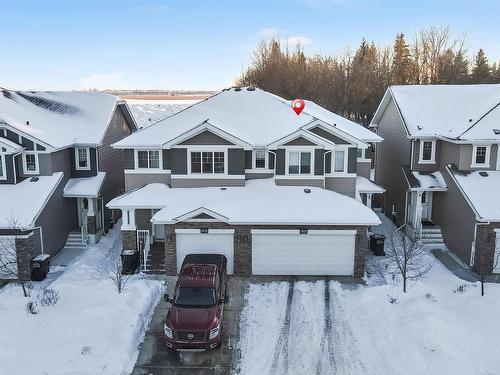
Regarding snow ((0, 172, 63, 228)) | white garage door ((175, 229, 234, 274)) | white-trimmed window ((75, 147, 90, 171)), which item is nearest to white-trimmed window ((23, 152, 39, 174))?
snow ((0, 172, 63, 228))

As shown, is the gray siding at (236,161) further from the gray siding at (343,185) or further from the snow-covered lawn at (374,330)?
the snow-covered lawn at (374,330)

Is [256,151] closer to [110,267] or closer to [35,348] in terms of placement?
[110,267]

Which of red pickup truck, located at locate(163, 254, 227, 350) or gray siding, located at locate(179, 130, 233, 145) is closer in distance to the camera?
red pickup truck, located at locate(163, 254, 227, 350)

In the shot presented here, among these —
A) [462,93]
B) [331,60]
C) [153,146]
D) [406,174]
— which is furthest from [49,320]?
[331,60]

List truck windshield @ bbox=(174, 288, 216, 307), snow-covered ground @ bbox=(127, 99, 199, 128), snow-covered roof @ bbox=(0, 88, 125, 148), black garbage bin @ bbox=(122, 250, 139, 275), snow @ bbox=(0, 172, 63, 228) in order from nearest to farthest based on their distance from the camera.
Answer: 1. truck windshield @ bbox=(174, 288, 216, 307)
2. snow @ bbox=(0, 172, 63, 228)
3. black garbage bin @ bbox=(122, 250, 139, 275)
4. snow-covered roof @ bbox=(0, 88, 125, 148)
5. snow-covered ground @ bbox=(127, 99, 199, 128)

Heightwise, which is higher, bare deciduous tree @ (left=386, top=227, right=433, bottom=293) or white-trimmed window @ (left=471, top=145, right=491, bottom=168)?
white-trimmed window @ (left=471, top=145, right=491, bottom=168)

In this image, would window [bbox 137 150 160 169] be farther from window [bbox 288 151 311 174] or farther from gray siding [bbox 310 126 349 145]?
gray siding [bbox 310 126 349 145]

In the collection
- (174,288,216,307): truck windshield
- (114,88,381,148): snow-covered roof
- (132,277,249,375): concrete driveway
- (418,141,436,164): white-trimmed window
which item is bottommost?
(132,277,249,375): concrete driveway
